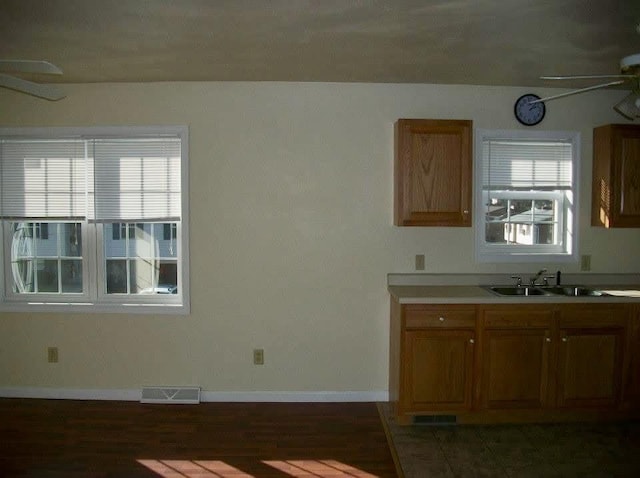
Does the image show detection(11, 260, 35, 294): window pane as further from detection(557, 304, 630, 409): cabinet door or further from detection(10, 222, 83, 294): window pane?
detection(557, 304, 630, 409): cabinet door

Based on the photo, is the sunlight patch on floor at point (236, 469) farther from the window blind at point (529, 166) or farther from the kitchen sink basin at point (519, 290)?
the window blind at point (529, 166)

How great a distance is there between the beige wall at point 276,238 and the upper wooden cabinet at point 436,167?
296 millimetres

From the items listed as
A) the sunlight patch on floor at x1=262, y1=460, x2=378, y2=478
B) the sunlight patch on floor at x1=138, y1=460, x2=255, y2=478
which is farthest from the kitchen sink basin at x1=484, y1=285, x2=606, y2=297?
the sunlight patch on floor at x1=138, y1=460, x2=255, y2=478

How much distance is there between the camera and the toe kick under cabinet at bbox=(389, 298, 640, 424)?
10.7 ft

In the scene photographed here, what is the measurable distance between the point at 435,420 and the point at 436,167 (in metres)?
1.79

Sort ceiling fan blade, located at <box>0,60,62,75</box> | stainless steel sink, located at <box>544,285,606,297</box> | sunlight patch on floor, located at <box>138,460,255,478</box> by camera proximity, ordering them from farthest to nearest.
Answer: stainless steel sink, located at <box>544,285,606,297</box>, sunlight patch on floor, located at <box>138,460,255,478</box>, ceiling fan blade, located at <box>0,60,62,75</box>

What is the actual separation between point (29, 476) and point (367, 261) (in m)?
2.56

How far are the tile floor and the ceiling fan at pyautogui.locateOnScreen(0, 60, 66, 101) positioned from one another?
2.77m

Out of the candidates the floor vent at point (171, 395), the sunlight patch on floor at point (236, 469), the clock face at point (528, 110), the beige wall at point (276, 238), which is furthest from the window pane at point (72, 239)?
the clock face at point (528, 110)

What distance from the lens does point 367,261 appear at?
12.3 feet

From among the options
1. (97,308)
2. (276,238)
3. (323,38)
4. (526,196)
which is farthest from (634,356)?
(97,308)

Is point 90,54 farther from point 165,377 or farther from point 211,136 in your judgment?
point 165,377

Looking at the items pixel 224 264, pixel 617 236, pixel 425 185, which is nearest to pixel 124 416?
pixel 224 264

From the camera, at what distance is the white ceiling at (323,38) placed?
2.28 m
